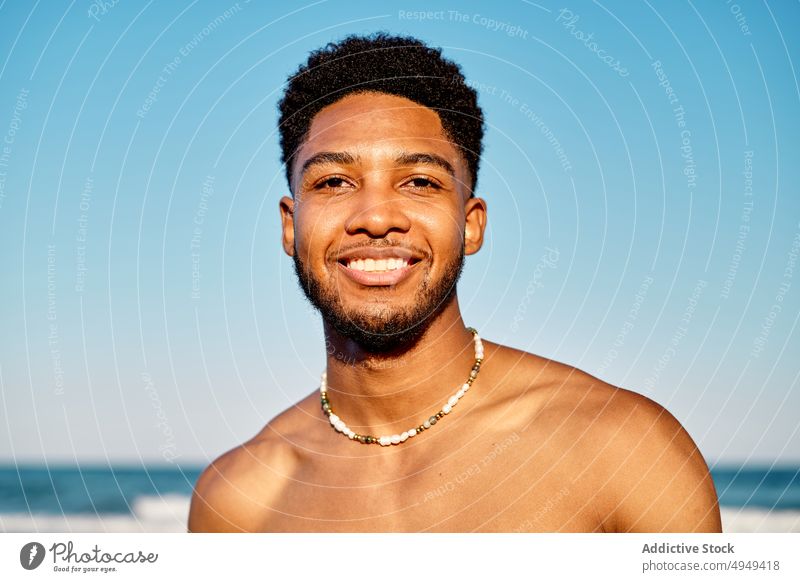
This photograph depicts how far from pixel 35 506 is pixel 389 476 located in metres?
9.06

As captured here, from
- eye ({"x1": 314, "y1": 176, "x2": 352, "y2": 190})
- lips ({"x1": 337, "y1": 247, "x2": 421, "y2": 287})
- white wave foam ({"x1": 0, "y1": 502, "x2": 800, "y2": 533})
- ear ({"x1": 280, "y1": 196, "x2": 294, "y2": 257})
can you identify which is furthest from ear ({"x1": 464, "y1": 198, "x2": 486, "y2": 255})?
white wave foam ({"x1": 0, "y1": 502, "x2": 800, "y2": 533})

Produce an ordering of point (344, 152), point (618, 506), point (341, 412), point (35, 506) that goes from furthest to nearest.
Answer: point (35, 506)
point (341, 412)
point (344, 152)
point (618, 506)

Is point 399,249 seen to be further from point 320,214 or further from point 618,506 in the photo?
point 618,506

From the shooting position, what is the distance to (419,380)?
2.66 metres

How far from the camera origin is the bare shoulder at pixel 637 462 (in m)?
2.33

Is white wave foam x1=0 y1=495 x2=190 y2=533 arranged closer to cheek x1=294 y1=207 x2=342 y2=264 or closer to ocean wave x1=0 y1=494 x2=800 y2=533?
ocean wave x1=0 y1=494 x2=800 y2=533

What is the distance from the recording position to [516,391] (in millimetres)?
2670

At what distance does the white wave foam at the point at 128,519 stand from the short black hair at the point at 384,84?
6.37 m

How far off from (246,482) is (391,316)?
0.83 metres

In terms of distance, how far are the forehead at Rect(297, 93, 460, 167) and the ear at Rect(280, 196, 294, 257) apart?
7.9 inches

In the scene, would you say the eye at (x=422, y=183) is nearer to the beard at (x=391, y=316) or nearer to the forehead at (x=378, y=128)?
the forehead at (x=378, y=128)
